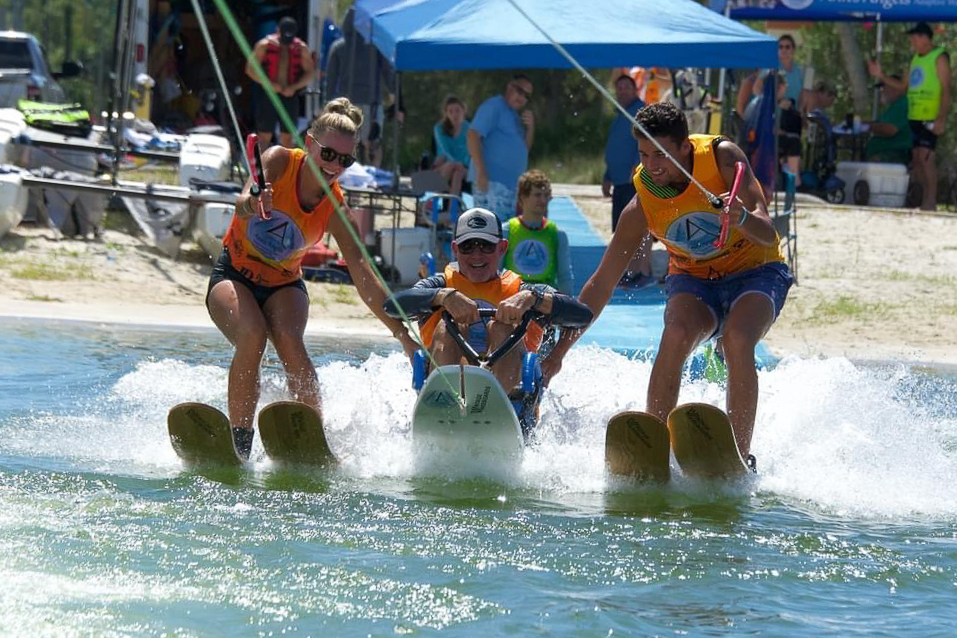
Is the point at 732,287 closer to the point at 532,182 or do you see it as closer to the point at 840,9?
the point at 532,182

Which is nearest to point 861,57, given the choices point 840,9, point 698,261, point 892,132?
point 892,132

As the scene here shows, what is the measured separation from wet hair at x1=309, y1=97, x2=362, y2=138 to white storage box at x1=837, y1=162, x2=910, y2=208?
46.3ft

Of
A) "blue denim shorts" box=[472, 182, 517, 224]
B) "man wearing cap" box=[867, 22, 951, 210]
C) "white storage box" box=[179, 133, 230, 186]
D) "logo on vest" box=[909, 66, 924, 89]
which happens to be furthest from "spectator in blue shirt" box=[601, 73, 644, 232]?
"logo on vest" box=[909, 66, 924, 89]

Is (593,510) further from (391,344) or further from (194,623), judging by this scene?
(391,344)

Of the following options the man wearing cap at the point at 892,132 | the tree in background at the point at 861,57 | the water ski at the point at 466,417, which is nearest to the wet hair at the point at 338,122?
the water ski at the point at 466,417

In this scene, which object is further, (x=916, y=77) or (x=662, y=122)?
(x=916, y=77)

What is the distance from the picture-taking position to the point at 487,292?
7.23 metres

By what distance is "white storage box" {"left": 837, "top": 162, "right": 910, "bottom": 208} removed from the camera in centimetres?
1975

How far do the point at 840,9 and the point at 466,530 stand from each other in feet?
46.7

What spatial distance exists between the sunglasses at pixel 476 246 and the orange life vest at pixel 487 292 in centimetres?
20

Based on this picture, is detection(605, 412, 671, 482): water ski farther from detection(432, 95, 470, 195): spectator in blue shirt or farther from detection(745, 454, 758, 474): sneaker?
detection(432, 95, 470, 195): spectator in blue shirt

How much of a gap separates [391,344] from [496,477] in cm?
410

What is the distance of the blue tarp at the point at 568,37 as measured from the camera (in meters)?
12.4

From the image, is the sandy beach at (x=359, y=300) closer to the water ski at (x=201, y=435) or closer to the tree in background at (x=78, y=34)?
the tree in background at (x=78, y=34)
